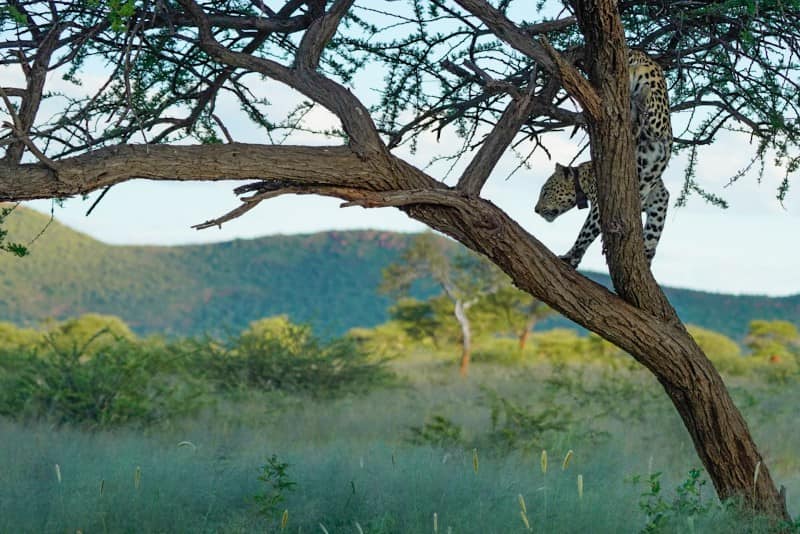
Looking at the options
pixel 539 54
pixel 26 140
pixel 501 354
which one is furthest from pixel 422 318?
pixel 26 140

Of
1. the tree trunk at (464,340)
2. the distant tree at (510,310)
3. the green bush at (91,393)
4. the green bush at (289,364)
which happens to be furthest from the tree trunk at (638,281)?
the distant tree at (510,310)

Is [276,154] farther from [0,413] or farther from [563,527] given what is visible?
[0,413]

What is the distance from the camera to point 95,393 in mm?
9922

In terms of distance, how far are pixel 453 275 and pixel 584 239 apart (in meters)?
16.6

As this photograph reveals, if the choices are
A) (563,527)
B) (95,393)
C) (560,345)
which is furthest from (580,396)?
(560,345)

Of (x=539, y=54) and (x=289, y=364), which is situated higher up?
(x=539, y=54)

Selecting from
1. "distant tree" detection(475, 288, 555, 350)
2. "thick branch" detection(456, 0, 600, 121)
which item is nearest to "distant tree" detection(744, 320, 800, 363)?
"distant tree" detection(475, 288, 555, 350)

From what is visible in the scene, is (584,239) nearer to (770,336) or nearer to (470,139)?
(470,139)

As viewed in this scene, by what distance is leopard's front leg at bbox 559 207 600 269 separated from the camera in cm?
501

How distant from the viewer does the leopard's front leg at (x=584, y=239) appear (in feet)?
16.4

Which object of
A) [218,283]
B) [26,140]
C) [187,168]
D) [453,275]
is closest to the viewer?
[26,140]

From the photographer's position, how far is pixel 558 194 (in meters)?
5.86

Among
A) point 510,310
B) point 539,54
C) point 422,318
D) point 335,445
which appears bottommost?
point 335,445

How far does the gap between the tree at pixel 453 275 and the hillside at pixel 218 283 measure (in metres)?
22.2
